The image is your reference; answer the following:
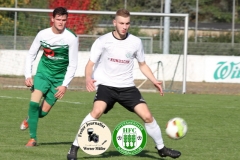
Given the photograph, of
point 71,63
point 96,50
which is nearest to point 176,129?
point 96,50

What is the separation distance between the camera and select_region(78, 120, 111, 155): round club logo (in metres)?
8.06

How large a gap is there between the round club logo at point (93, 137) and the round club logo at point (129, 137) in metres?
0.16

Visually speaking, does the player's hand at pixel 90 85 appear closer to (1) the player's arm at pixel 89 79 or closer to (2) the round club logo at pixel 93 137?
(1) the player's arm at pixel 89 79

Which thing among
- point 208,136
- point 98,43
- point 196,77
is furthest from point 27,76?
point 196,77

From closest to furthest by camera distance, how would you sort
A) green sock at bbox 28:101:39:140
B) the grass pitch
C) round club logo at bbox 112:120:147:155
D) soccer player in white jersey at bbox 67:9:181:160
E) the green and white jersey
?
1. soccer player in white jersey at bbox 67:9:181:160
2. round club logo at bbox 112:120:147:155
3. the grass pitch
4. the green and white jersey
5. green sock at bbox 28:101:39:140

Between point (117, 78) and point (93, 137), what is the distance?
802mm

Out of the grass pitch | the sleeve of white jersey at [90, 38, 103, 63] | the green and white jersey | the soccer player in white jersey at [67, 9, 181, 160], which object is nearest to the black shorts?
the soccer player in white jersey at [67, 9, 181, 160]

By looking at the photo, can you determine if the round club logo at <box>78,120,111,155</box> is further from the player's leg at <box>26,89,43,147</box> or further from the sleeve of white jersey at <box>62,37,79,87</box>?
the player's leg at <box>26,89,43,147</box>

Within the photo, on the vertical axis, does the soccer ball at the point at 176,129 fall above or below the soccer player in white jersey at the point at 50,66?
below

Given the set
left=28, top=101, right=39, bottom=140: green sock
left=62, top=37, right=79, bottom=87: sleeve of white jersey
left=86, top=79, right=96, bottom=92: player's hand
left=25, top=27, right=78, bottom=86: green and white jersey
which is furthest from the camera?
left=28, top=101, right=39, bottom=140: green sock

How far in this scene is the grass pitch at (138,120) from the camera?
8.87 metres

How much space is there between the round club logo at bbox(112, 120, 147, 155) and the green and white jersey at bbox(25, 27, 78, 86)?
1.25m

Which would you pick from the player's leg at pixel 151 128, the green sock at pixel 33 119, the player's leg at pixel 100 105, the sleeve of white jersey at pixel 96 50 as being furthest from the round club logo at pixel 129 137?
the green sock at pixel 33 119

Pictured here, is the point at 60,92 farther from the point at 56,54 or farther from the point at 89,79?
the point at 89,79
